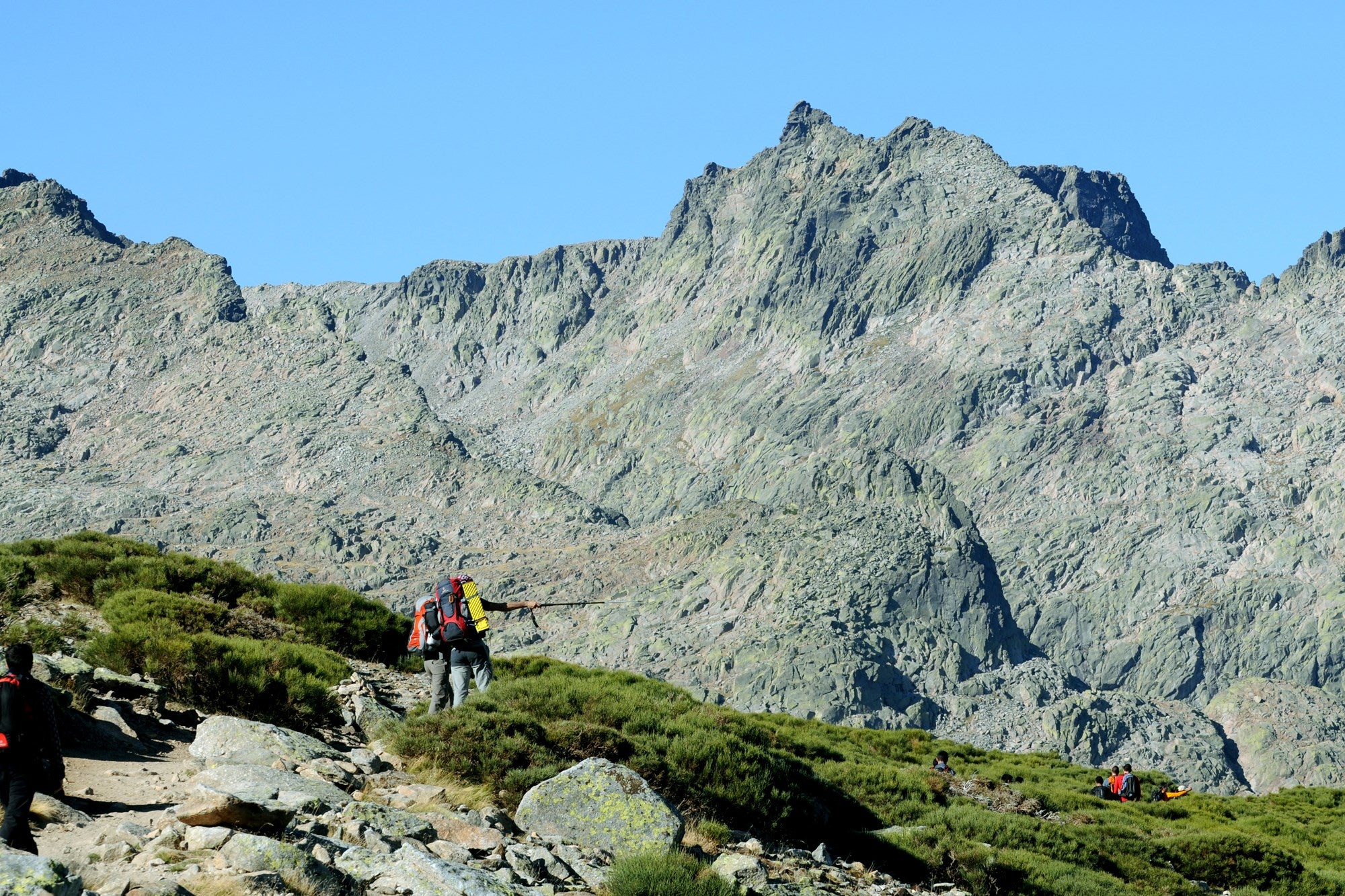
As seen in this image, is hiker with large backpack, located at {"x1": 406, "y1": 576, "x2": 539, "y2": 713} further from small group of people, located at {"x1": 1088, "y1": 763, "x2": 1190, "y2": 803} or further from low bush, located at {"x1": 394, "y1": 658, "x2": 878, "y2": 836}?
small group of people, located at {"x1": 1088, "y1": 763, "x2": 1190, "y2": 803}

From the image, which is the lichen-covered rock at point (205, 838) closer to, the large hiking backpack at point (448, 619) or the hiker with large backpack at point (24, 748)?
the hiker with large backpack at point (24, 748)

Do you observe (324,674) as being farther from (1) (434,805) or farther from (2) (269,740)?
(1) (434,805)

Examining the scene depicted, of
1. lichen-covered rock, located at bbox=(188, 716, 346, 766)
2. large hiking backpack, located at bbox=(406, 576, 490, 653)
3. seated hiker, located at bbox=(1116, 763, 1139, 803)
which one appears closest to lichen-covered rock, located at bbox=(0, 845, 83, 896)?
lichen-covered rock, located at bbox=(188, 716, 346, 766)

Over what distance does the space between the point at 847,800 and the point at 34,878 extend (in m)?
16.0

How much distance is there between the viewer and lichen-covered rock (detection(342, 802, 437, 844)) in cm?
1393

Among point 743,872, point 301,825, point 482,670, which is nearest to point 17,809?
point 301,825

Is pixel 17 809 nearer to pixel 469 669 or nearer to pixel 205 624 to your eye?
pixel 469 669

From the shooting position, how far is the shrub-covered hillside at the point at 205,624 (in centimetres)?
2042

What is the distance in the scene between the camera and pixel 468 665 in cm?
2142

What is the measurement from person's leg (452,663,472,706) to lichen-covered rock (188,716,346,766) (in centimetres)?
333

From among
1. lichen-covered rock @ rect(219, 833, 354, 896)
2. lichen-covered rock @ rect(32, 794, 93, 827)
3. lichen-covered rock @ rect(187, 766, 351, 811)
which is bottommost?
lichen-covered rock @ rect(219, 833, 354, 896)

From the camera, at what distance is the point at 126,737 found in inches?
671

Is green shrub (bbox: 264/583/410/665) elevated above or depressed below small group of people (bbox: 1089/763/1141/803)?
above

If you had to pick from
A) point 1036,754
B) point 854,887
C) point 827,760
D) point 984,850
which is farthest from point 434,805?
point 1036,754
